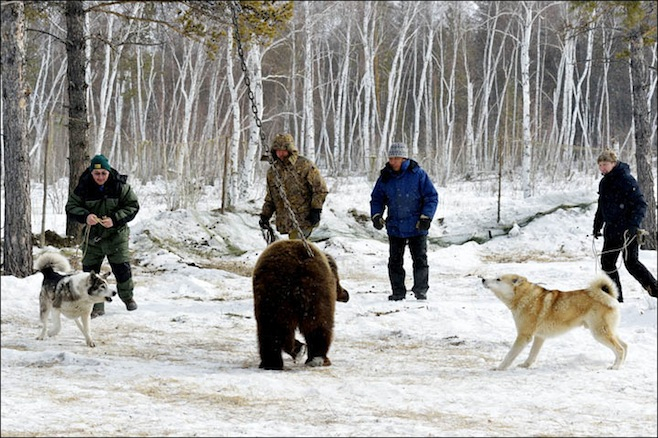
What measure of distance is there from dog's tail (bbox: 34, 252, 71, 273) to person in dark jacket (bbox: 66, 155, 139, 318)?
0.67 meters

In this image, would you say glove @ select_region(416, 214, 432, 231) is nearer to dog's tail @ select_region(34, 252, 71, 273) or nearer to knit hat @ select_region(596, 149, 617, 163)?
knit hat @ select_region(596, 149, 617, 163)

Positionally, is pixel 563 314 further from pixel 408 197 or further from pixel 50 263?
pixel 50 263

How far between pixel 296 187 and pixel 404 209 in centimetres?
137

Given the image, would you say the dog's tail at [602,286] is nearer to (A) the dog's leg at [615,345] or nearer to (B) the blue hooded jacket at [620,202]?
(A) the dog's leg at [615,345]

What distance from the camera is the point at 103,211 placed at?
7711 mm

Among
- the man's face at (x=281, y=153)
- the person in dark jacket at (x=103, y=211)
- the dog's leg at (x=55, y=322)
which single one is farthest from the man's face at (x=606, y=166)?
the dog's leg at (x=55, y=322)

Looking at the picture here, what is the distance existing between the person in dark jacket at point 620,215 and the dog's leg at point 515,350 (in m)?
2.96

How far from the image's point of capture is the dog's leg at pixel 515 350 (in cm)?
569

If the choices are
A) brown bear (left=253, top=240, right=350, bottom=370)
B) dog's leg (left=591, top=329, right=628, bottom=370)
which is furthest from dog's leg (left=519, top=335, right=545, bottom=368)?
brown bear (left=253, top=240, right=350, bottom=370)

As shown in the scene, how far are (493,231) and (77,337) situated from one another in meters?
10.8

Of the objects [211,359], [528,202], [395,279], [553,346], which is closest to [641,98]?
[528,202]

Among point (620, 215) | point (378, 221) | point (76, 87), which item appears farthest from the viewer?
point (76, 87)

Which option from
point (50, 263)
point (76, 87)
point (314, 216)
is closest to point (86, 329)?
point (50, 263)

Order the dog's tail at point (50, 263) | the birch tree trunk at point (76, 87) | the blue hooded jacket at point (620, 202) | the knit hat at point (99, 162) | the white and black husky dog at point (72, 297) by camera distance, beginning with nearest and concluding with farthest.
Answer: the white and black husky dog at point (72, 297), the dog's tail at point (50, 263), the knit hat at point (99, 162), the blue hooded jacket at point (620, 202), the birch tree trunk at point (76, 87)
